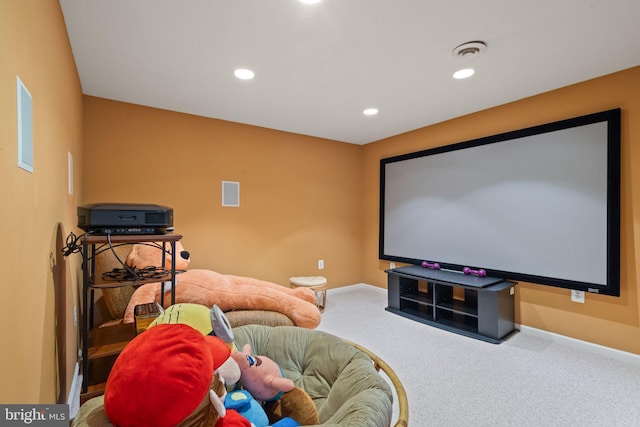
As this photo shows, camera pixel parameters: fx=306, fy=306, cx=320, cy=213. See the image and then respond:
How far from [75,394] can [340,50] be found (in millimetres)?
2884

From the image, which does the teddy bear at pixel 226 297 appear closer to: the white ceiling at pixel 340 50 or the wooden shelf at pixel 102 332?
the wooden shelf at pixel 102 332

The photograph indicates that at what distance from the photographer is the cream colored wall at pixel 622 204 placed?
2.40 meters

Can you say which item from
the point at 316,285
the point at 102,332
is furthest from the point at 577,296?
the point at 102,332

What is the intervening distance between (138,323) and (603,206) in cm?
347

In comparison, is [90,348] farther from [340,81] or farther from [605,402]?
[605,402]

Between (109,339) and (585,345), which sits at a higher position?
(109,339)

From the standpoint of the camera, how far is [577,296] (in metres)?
2.69

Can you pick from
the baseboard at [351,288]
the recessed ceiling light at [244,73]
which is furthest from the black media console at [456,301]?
the recessed ceiling light at [244,73]

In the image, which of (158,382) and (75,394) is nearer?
(158,382)

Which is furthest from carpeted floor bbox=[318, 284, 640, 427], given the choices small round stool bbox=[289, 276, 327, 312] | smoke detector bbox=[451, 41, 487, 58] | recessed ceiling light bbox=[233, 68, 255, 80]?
recessed ceiling light bbox=[233, 68, 255, 80]

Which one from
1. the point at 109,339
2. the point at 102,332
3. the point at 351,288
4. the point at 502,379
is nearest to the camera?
the point at 109,339

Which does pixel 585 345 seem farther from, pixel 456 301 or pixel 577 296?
pixel 456 301
